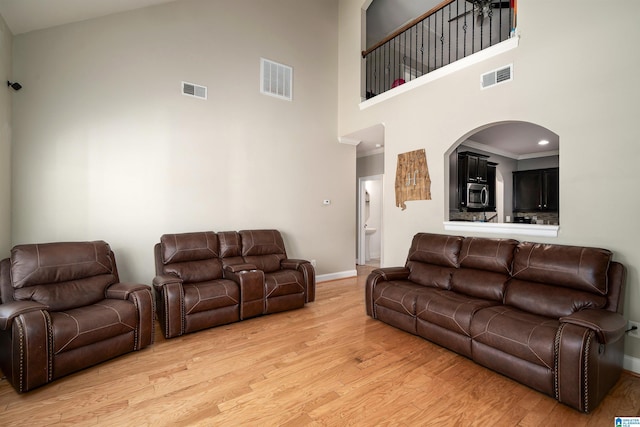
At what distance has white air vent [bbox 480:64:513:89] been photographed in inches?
129

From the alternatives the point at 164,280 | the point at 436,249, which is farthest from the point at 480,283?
the point at 164,280

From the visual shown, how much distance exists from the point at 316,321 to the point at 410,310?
117cm

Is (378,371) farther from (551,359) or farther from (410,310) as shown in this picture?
(551,359)

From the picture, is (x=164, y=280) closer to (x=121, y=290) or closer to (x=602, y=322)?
(x=121, y=290)

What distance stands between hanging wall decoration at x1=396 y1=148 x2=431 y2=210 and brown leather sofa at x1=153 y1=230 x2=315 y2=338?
1.83 m

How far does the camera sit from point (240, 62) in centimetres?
461

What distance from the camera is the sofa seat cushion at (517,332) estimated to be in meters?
2.05

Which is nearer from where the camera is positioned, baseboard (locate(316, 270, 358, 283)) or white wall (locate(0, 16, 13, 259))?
white wall (locate(0, 16, 13, 259))

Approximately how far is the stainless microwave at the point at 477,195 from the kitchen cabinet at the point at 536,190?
6.12 feet

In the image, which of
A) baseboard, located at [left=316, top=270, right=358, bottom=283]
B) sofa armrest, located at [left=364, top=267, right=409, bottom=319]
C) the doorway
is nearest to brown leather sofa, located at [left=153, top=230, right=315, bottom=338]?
sofa armrest, located at [left=364, top=267, right=409, bottom=319]

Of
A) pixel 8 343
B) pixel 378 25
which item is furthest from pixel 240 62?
pixel 8 343

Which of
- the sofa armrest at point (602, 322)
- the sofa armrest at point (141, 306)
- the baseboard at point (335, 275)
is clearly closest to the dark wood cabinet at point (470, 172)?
the baseboard at point (335, 275)

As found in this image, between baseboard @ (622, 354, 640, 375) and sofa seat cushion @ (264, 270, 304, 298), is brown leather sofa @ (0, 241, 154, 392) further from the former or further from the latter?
baseboard @ (622, 354, 640, 375)

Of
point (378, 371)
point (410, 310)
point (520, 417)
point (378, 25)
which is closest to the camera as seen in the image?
point (520, 417)
